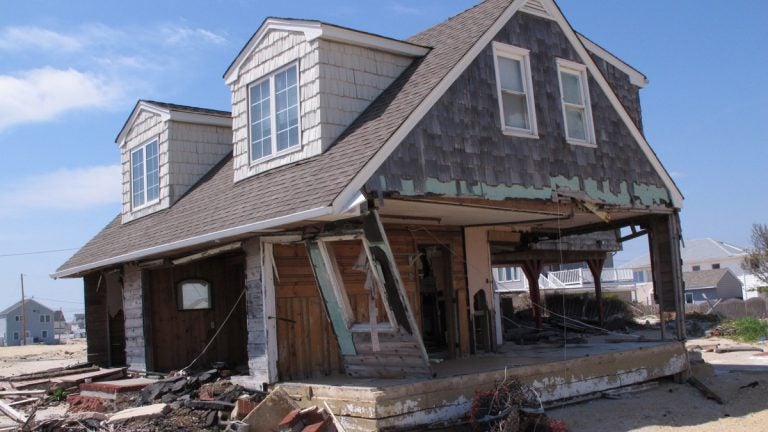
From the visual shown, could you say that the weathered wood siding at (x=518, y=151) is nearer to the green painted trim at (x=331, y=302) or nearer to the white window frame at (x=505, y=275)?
the green painted trim at (x=331, y=302)

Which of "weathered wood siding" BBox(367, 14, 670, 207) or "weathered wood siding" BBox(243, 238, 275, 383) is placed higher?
"weathered wood siding" BBox(367, 14, 670, 207)

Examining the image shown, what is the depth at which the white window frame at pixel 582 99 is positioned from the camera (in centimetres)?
1231

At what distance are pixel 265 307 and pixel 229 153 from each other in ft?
22.0

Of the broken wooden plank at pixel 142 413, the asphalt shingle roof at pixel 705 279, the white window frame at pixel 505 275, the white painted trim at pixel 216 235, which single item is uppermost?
the white painted trim at pixel 216 235

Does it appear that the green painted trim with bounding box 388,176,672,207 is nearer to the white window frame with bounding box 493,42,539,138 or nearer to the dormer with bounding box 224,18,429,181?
the white window frame with bounding box 493,42,539,138

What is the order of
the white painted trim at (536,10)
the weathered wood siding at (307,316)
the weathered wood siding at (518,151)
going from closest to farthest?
the weathered wood siding at (518,151) < the weathered wood siding at (307,316) < the white painted trim at (536,10)

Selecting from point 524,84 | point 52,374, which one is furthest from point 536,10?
point 52,374

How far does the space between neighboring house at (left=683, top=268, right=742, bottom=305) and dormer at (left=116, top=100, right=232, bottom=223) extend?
5792cm

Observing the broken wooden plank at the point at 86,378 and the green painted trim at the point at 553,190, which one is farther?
the broken wooden plank at the point at 86,378

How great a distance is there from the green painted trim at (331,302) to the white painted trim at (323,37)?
10.4 ft

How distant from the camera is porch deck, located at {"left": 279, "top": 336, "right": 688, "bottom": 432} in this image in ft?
28.9

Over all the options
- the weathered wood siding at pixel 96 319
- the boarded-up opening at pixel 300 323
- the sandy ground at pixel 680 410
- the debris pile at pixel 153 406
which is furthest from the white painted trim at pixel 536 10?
the weathered wood siding at pixel 96 319

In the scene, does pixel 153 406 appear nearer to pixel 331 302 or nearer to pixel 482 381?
pixel 331 302

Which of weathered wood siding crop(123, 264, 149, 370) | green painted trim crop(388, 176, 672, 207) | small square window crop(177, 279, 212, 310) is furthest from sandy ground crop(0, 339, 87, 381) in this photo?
green painted trim crop(388, 176, 672, 207)
